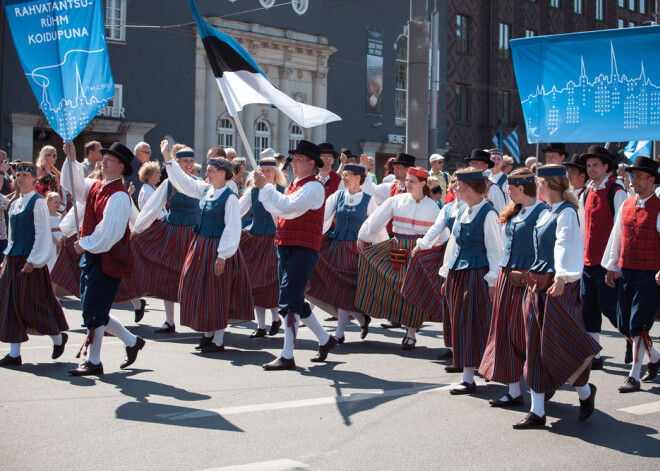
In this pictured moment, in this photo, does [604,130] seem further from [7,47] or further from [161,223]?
[7,47]

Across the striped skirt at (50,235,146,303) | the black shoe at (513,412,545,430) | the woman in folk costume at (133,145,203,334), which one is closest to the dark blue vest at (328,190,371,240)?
the woman in folk costume at (133,145,203,334)

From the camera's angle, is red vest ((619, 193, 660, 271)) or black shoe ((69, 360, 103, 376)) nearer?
black shoe ((69, 360, 103, 376))

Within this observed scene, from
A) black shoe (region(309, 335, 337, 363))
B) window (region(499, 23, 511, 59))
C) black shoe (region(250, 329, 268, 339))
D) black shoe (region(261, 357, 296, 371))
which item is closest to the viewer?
black shoe (region(261, 357, 296, 371))

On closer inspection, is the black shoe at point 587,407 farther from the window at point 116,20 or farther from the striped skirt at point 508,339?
the window at point 116,20

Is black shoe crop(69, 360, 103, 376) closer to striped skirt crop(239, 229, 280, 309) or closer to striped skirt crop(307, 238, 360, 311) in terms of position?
striped skirt crop(239, 229, 280, 309)

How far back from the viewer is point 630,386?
261 inches

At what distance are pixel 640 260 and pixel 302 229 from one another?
9.52 ft

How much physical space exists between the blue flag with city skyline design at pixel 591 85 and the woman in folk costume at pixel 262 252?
114 inches

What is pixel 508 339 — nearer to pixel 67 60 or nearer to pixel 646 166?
pixel 646 166

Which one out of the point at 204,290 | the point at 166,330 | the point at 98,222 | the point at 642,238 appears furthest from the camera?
the point at 166,330

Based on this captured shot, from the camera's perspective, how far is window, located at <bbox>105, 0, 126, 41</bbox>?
25.7 meters

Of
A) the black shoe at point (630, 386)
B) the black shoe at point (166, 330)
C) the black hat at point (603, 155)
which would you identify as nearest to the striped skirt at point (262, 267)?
the black shoe at point (166, 330)

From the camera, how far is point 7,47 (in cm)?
2381

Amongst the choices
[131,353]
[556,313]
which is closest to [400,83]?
[131,353]
